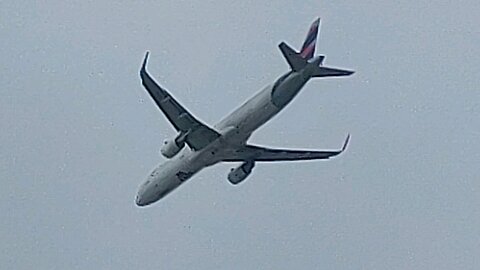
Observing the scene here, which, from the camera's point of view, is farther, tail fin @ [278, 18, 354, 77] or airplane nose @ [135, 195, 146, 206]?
airplane nose @ [135, 195, 146, 206]

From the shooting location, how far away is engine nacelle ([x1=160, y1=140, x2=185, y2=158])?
98938mm

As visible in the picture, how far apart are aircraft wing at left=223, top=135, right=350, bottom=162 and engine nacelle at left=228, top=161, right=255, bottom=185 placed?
620 mm

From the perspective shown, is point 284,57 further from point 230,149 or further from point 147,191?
point 147,191

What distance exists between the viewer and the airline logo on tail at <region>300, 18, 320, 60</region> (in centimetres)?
9438

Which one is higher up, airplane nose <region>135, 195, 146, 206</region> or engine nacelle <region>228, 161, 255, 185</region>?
airplane nose <region>135, 195, 146, 206</region>

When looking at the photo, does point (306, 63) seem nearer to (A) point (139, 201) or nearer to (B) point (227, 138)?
(B) point (227, 138)

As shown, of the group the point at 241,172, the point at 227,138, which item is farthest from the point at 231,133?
the point at 241,172

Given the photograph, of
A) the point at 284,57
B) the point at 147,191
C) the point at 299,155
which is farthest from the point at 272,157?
the point at 284,57

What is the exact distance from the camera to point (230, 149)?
99562 millimetres

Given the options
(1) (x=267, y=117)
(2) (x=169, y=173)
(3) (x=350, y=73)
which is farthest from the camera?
(2) (x=169, y=173)

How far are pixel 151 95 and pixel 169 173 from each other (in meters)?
9.82

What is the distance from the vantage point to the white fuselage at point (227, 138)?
92500 mm

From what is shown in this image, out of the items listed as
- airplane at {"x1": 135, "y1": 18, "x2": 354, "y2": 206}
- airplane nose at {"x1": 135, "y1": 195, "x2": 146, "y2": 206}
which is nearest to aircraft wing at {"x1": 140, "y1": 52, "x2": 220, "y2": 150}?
airplane at {"x1": 135, "y1": 18, "x2": 354, "y2": 206}

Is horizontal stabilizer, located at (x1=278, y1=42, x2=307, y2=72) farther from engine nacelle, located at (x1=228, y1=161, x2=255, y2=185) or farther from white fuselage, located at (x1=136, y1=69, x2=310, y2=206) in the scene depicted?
engine nacelle, located at (x1=228, y1=161, x2=255, y2=185)
